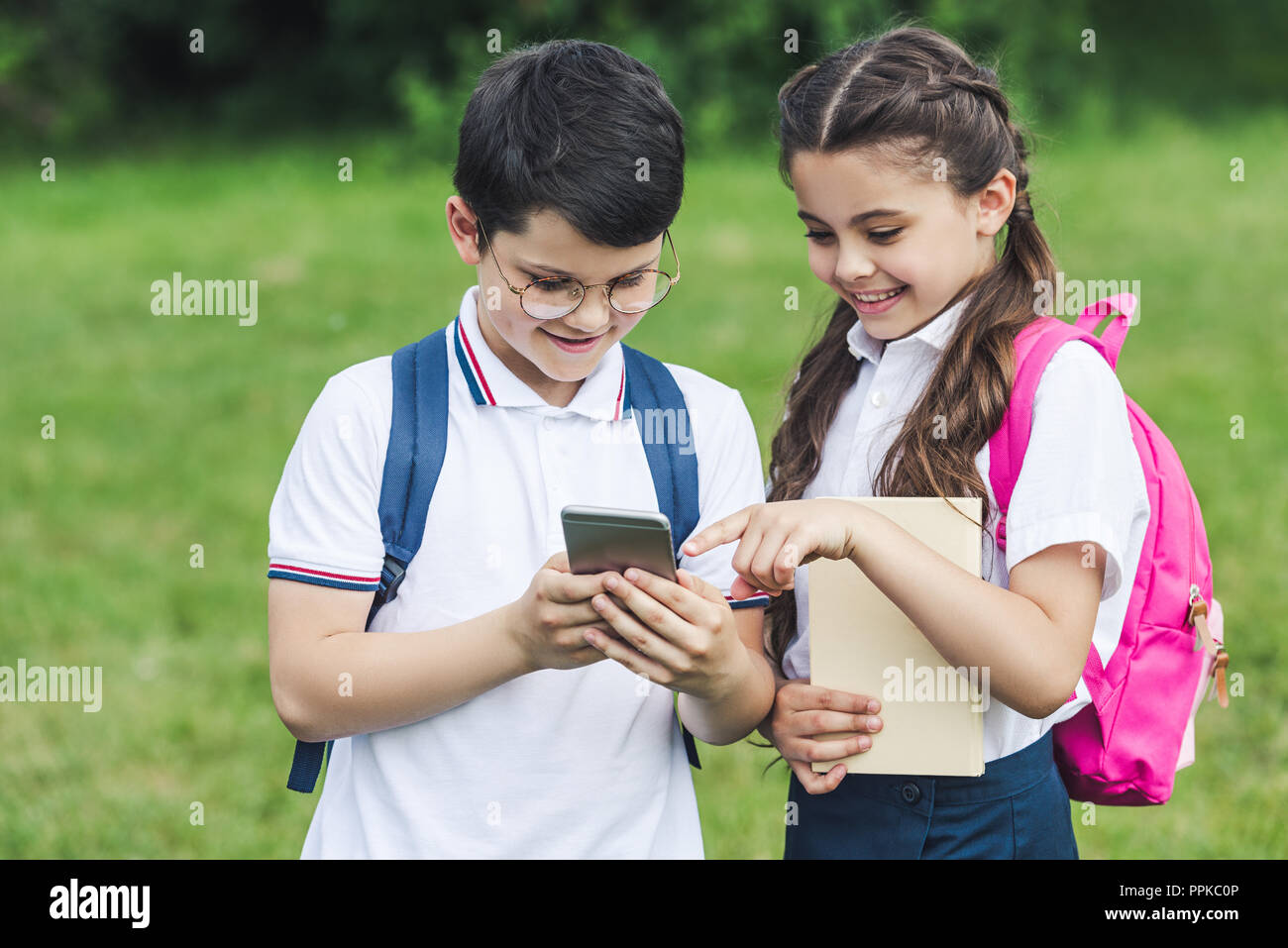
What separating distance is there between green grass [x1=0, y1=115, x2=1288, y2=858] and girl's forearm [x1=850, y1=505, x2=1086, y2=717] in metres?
0.71

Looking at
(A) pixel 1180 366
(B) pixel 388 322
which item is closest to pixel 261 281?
(B) pixel 388 322

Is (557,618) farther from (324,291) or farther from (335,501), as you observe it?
(324,291)

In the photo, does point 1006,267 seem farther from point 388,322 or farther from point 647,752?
point 388,322

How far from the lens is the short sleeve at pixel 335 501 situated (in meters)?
1.79

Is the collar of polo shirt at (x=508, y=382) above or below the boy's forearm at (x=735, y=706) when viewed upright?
above

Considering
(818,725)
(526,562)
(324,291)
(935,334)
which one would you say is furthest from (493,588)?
(324,291)

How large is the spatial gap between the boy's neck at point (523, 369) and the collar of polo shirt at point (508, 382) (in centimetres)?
1

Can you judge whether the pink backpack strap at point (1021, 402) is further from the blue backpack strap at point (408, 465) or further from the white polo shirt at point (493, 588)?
the blue backpack strap at point (408, 465)

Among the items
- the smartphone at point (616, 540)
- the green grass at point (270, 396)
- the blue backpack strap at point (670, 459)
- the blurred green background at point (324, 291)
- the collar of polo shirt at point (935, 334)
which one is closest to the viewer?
the smartphone at point (616, 540)

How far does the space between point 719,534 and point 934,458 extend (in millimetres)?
373

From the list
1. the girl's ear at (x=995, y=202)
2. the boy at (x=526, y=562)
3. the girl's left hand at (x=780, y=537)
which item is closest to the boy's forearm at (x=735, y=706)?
the boy at (x=526, y=562)

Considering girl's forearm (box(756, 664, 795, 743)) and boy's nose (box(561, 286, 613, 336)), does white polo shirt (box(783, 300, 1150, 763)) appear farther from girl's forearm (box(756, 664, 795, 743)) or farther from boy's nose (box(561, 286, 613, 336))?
boy's nose (box(561, 286, 613, 336))

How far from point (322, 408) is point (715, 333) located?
17.6ft

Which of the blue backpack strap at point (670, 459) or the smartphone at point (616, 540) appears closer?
the smartphone at point (616, 540)
